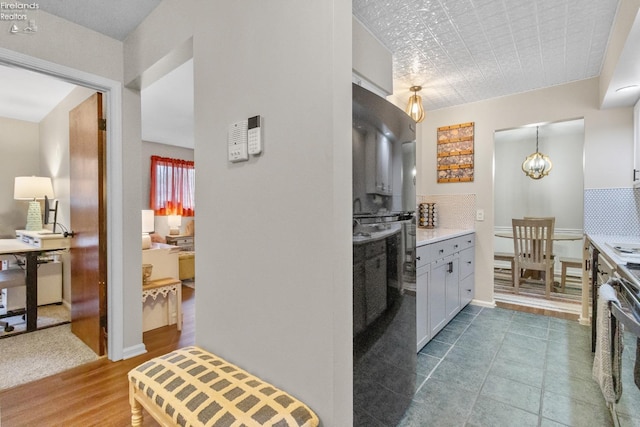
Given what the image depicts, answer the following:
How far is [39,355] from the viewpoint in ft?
7.60

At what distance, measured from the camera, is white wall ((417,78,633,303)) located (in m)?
2.75

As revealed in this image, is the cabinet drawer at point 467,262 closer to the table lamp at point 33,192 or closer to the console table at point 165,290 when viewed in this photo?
the console table at point 165,290

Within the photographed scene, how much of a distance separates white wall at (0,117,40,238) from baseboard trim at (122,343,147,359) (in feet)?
12.6

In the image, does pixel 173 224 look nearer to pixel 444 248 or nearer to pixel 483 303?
pixel 444 248

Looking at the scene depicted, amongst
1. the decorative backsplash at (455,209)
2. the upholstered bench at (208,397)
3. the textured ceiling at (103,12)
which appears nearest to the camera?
the upholstered bench at (208,397)

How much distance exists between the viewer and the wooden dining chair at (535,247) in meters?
3.54


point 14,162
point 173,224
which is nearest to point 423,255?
point 173,224

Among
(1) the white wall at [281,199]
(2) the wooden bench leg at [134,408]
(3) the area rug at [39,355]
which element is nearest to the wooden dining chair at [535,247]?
(1) the white wall at [281,199]

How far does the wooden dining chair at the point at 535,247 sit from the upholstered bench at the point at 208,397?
3743 mm

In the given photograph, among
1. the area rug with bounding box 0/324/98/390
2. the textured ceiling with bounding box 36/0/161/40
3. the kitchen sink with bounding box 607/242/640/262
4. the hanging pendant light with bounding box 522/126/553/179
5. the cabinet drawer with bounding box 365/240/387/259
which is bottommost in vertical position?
the area rug with bounding box 0/324/98/390

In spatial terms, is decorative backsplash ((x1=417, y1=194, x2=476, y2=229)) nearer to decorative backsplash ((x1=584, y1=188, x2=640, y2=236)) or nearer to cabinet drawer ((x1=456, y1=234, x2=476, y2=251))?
cabinet drawer ((x1=456, y1=234, x2=476, y2=251))

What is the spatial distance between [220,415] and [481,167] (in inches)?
140

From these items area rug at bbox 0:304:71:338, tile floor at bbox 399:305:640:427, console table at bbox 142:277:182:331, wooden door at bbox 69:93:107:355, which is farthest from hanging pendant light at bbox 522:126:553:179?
area rug at bbox 0:304:71:338

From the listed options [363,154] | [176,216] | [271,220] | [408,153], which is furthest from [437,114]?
[176,216]
